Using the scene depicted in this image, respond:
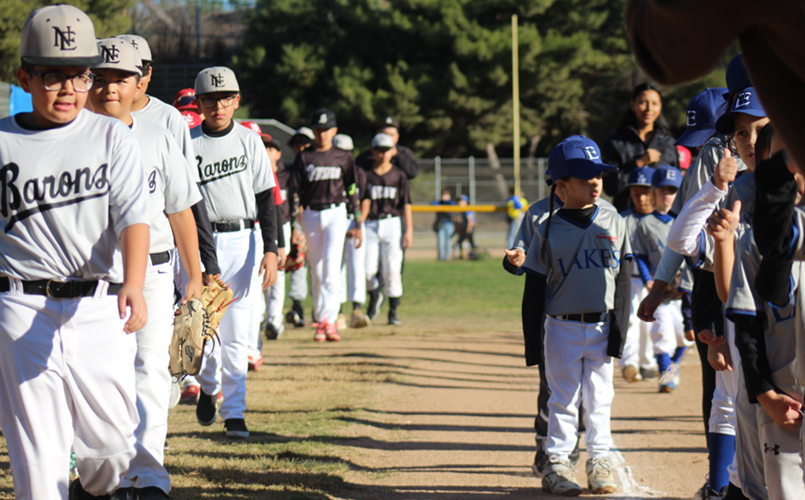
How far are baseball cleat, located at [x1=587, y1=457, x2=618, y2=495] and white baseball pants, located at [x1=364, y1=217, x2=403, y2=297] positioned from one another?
687cm

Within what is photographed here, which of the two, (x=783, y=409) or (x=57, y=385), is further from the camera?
(x=57, y=385)

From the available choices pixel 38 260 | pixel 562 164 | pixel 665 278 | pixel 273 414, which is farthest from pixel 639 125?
pixel 38 260

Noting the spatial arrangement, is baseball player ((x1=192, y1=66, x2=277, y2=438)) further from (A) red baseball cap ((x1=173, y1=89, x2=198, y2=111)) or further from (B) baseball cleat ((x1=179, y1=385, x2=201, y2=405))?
(A) red baseball cap ((x1=173, y1=89, x2=198, y2=111))

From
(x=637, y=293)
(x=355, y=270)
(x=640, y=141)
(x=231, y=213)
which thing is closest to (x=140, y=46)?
(x=231, y=213)

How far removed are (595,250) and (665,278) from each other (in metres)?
0.51

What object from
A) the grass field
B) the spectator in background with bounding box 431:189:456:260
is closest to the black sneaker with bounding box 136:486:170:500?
the grass field

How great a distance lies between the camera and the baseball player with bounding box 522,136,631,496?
4.52 metres

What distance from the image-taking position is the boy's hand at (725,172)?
3.49 meters

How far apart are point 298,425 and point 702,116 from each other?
3.46m

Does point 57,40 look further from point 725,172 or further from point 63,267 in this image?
point 725,172

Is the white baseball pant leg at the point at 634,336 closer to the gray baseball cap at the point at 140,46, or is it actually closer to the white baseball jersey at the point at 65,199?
the gray baseball cap at the point at 140,46

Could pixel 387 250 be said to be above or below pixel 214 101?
below

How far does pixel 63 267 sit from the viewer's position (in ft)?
10.3

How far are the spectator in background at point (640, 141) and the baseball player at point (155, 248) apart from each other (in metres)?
4.21
